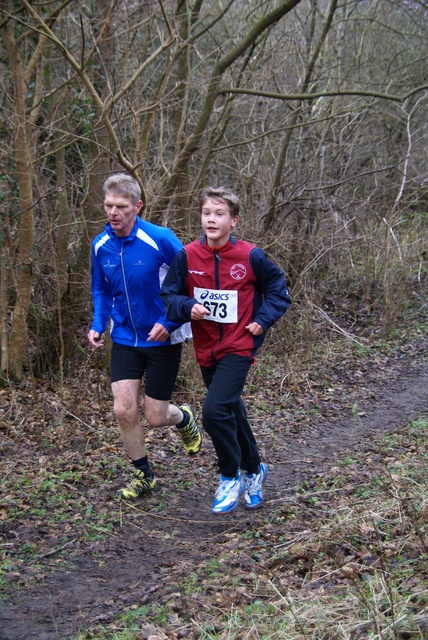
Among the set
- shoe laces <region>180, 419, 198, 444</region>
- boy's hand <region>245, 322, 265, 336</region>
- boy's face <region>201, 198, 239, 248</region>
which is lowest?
shoe laces <region>180, 419, 198, 444</region>

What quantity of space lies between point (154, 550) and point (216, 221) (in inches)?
85.1

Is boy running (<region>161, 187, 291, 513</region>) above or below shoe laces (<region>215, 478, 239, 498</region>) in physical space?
above

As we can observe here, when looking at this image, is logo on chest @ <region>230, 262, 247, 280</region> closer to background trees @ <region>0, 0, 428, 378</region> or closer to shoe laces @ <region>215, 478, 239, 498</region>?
shoe laces @ <region>215, 478, 239, 498</region>

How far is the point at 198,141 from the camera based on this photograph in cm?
825

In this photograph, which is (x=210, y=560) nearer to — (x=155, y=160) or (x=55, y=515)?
(x=55, y=515)

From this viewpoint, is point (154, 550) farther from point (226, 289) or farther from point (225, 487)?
point (226, 289)

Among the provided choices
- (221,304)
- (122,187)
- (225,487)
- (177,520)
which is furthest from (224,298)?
(177,520)

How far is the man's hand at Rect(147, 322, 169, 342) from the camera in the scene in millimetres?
4488

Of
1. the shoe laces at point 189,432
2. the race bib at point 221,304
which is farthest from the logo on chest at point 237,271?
the shoe laces at point 189,432

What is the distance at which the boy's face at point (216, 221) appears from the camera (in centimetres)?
423

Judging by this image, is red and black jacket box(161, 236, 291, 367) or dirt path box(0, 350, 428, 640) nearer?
dirt path box(0, 350, 428, 640)

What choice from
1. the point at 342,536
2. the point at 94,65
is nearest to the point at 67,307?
the point at 94,65

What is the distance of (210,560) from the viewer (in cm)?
396

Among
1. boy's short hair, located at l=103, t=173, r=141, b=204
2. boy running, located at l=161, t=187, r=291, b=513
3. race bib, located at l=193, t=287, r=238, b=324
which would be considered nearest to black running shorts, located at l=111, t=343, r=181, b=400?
boy running, located at l=161, t=187, r=291, b=513
